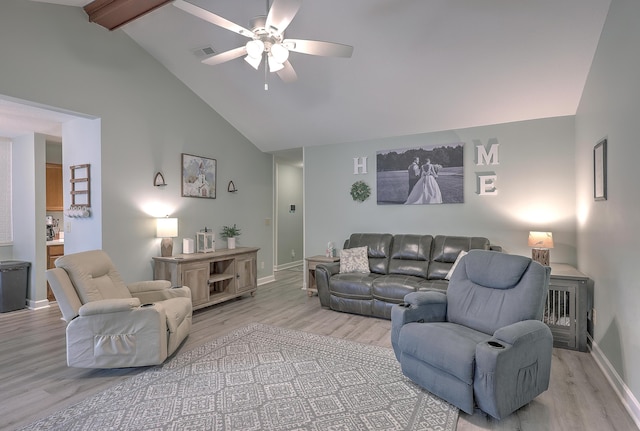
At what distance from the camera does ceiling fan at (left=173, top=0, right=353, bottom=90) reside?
7.51 ft

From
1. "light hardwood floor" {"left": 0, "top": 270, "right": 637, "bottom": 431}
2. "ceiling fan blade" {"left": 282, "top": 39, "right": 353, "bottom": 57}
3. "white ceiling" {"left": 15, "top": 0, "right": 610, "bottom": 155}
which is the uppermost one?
"white ceiling" {"left": 15, "top": 0, "right": 610, "bottom": 155}

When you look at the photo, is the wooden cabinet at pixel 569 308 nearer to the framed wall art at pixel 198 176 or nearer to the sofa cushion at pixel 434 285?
the sofa cushion at pixel 434 285

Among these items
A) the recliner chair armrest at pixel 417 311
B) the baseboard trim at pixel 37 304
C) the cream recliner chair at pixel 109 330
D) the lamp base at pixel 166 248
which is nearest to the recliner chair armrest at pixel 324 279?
the recliner chair armrest at pixel 417 311

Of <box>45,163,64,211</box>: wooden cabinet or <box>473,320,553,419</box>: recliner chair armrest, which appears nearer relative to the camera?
<box>473,320,553,419</box>: recliner chair armrest

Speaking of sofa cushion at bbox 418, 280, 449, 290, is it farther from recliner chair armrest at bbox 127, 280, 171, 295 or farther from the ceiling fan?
recliner chair armrest at bbox 127, 280, 171, 295

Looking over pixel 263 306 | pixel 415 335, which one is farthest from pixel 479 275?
pixel 263 306

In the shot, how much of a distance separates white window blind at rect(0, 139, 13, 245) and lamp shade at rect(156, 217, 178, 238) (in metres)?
2.62

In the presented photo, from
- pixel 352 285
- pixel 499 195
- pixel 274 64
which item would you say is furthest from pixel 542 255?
pixel 274 64

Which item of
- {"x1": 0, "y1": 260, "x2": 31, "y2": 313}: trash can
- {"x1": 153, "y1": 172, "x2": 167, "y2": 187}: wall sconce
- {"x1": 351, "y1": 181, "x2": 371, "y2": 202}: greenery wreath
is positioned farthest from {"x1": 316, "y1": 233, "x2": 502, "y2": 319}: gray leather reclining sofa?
{"x1": 0, "y1": 260, "x2": 31, "y2": 313}: trash can

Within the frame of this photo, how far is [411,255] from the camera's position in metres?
4.60

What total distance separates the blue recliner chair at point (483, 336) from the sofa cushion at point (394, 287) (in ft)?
3.55

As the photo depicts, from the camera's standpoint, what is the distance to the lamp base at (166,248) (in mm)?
4504

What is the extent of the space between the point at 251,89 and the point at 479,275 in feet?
12.2

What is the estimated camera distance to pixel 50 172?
551 cm
